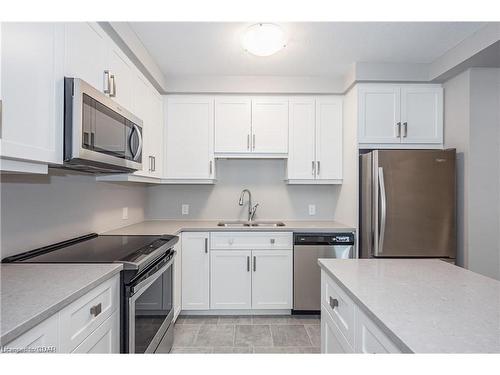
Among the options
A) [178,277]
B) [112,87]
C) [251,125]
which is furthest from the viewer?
[251,125]

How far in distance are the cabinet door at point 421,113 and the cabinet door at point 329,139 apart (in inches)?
23.8

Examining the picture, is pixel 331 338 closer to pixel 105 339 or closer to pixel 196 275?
pixel 105 339

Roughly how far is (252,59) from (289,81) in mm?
573

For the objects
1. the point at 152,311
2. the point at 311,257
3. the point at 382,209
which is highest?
the point at 382,209

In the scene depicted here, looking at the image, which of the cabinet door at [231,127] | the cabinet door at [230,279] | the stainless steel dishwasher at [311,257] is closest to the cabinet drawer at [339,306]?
the stainless steel dishwasher at [311,257]

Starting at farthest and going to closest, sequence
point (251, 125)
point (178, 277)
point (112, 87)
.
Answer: point (251, 125)
point (178, 277)
point (112, 87)

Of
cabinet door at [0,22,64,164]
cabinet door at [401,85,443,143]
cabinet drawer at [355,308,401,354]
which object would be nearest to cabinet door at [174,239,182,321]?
cabinet door at [0,22,64,164]

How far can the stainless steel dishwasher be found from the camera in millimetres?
2799

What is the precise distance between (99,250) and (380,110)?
255 cm

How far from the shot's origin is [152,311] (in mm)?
1814

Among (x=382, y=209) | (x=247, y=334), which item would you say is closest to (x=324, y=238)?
(x=382, y=209)

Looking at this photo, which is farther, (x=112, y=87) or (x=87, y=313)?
(x=112, y=87)

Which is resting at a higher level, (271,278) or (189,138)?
(189,138)

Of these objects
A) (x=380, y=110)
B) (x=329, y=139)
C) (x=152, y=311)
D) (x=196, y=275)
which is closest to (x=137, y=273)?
(x=152, y=311)
